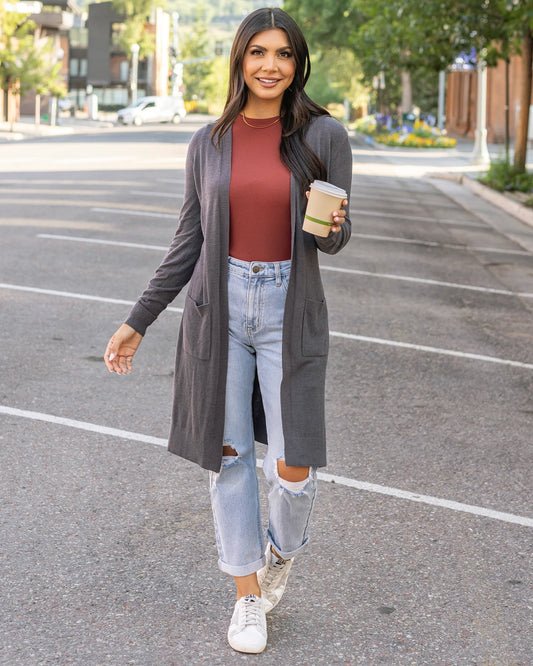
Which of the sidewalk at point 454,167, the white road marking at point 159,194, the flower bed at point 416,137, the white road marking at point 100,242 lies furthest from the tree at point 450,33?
the flower bed at point 416,137

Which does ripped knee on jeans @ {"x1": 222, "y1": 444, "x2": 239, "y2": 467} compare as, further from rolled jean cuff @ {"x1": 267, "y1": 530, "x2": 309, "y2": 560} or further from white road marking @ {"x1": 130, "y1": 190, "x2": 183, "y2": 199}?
white road marking @ {"x1": 130, "y1": 190, "x2": 183, "y2": 199}

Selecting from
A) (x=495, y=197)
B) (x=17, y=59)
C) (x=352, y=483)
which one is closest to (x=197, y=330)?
(x=352, y=483)

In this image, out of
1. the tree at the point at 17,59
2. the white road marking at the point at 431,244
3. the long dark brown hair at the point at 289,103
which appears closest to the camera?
the long dark brown hair at the point at 289,103

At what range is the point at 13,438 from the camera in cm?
532

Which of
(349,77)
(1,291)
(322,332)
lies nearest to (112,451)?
(322,332)

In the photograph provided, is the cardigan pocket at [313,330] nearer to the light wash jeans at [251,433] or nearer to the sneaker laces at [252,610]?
the light wash jeans at [251,433]

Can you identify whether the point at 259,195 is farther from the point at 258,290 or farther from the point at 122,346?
the point at 122,346

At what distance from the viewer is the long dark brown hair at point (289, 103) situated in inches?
121

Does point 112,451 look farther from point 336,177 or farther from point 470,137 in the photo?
point 470,137

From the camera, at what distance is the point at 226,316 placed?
315 centimetres

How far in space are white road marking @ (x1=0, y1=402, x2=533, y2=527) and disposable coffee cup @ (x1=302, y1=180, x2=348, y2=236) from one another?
2.10 metres

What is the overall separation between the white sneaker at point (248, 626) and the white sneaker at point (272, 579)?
0.43 ft

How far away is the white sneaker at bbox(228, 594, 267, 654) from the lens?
3.21m

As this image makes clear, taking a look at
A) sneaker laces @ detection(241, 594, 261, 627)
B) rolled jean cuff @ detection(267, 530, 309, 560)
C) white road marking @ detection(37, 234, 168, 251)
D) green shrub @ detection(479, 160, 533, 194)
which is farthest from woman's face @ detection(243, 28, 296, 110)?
green shrub @ detection(479, 160, 533, 194)
